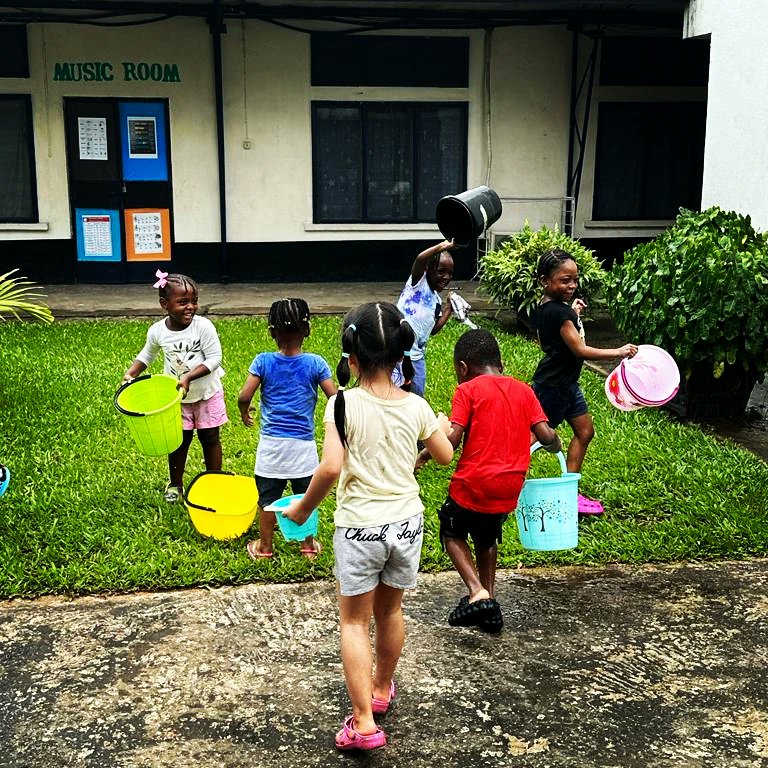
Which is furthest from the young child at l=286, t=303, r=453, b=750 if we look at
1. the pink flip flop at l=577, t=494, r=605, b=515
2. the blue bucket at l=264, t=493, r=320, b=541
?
the pink flip flop at l=577, t=494, r=605, b=515

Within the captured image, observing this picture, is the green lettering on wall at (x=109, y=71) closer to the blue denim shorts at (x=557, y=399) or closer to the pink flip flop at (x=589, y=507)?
the blue denim shorts at (x=557, y=399)

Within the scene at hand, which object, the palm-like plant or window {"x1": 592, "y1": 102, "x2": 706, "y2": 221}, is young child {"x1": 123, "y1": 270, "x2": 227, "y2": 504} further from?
window {"x1": 592, "y1": 102, "x2": 706, "y2": 221}

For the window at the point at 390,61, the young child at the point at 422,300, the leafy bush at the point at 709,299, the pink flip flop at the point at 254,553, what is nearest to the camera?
the pink flip flop at the point at 254,553

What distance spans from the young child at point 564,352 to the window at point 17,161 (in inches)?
394

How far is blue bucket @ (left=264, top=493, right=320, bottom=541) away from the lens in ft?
12.8

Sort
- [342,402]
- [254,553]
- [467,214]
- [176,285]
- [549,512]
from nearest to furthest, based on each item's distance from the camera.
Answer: [342,402], [549,512], [254,553], [176,285], [467,214]

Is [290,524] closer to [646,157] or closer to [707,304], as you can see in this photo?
[707,304]

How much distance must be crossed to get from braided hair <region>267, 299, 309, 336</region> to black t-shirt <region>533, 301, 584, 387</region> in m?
1.37

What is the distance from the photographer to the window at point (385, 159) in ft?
45.8

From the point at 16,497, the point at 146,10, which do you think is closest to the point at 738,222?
the point at 16,497

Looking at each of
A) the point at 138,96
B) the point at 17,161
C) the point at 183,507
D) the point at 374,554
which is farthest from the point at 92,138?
the point at 374,554

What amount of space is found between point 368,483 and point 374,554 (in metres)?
0.24

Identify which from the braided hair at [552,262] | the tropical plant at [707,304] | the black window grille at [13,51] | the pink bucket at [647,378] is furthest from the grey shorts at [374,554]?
the black window grille at [13,51]

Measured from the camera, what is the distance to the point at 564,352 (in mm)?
5488
